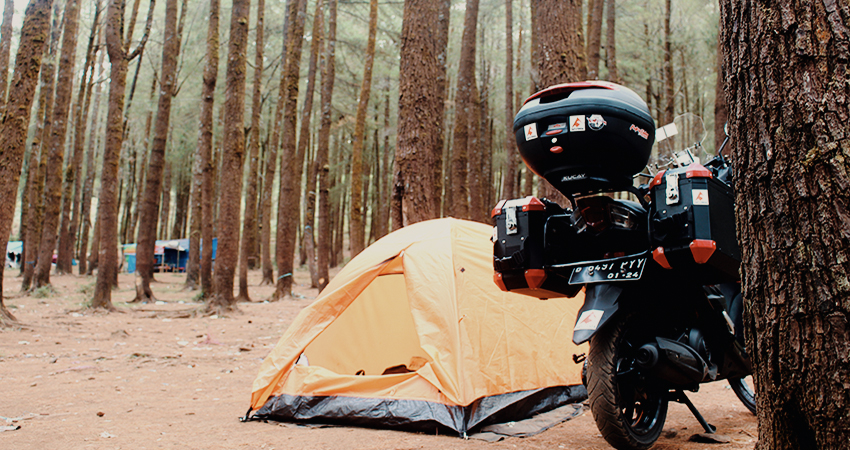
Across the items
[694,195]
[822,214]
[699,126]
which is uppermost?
[699,126]

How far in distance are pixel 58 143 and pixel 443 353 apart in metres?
11.6

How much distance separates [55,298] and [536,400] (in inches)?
441

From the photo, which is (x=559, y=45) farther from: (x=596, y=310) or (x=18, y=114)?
(x=18, y=114)

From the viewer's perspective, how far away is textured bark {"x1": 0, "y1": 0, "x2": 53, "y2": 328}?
6.85m

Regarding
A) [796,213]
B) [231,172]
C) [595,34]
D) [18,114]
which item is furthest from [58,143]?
[796,213]

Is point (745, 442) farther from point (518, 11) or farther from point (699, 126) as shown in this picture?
point (518, 11)

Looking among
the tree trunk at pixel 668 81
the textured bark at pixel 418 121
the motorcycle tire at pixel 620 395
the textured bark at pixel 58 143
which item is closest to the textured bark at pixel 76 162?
the textured bark at pixel 58 143

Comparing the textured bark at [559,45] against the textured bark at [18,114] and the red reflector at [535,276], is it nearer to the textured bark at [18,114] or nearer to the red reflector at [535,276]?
the red reflector at [535,276]

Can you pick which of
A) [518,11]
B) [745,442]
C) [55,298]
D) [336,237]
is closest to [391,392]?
[745,442]

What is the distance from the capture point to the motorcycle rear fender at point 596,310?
2.59m

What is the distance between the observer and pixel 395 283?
505 cm

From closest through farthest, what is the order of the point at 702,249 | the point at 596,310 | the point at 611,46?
1. the point at 702,249
2. the point at 596,310
3. the point at 611,46

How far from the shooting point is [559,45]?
559 cm

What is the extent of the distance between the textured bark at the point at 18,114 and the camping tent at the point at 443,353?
207 inches
